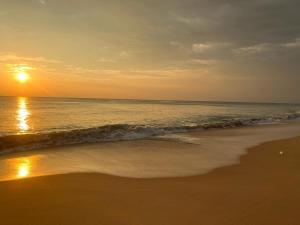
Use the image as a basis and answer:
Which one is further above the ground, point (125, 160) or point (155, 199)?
point (155, 199)

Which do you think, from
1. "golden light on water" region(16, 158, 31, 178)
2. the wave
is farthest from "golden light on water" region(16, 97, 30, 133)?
"golden light on water" region(16, 158, 31, 178)

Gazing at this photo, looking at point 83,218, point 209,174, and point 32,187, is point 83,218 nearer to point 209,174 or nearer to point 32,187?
point 32,187

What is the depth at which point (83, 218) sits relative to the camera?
16.2 ft

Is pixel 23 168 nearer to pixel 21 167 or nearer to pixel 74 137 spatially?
pixel 21 167

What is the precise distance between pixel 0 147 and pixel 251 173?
10.3m

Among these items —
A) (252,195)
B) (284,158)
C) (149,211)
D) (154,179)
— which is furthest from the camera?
(284,158)

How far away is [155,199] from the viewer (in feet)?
19.4

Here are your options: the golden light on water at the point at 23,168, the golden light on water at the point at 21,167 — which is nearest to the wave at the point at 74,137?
the golden light on water at the point at 21,167

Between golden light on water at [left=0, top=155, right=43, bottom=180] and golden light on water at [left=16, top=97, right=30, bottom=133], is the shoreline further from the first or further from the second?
golden light on water at [left=16, top=97, right=30, bottom=133]

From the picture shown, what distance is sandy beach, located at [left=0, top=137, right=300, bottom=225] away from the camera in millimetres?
4949

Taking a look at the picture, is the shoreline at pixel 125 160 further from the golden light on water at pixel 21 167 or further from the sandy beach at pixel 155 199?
the sandy beach at pixel 155 199

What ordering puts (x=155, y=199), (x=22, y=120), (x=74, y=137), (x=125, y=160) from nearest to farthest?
(x=155, y=199)
(x=125, y=160)
(x=74, y=137)
(x=22, y=120)

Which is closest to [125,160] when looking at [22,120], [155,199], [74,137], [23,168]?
[23,168]

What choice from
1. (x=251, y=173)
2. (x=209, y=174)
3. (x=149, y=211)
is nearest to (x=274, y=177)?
(x=251, y=173)
